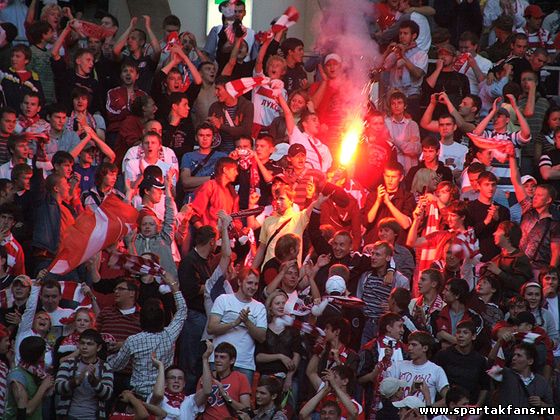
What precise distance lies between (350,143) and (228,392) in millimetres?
4946

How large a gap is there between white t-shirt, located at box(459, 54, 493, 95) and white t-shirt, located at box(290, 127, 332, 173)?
9.93ft

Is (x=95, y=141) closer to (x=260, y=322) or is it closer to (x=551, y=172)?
(x=260, y=322)

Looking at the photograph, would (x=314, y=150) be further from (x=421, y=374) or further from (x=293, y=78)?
(x=421, y=374)

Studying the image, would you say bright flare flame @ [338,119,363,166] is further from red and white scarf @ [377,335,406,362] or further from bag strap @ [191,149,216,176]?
red and white scarf @ [377,335,406,362]

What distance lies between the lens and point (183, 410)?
1417 centimetres

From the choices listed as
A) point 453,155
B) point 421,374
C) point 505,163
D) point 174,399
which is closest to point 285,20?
point 453,155

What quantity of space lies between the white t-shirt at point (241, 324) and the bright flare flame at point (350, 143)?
11.5 feet

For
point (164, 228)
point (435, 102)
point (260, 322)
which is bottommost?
point (260, 322)

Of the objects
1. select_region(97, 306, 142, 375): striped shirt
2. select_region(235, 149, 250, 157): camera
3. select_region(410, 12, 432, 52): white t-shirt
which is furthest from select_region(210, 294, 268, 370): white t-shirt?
select_region(410, 12, 432, 52): white t-shirt

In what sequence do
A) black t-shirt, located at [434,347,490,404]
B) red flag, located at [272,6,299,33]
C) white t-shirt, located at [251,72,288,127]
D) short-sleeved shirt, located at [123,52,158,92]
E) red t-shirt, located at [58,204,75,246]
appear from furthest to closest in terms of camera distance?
1. red flag, located at [272,6,299,33]
2. short-sleeved shirt, located at [123,52,158,92]
3. white t-shirt, located at [251,72,288,127]
4. red t-shirt, located at [58,204,75,246]
5. black t-shirt, located at [434,347,490,404]

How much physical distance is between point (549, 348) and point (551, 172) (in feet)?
13.1

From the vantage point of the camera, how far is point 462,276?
16.8 m

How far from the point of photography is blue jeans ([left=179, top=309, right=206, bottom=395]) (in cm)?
1528

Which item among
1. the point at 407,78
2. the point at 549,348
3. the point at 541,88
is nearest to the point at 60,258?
the point at 549,348
